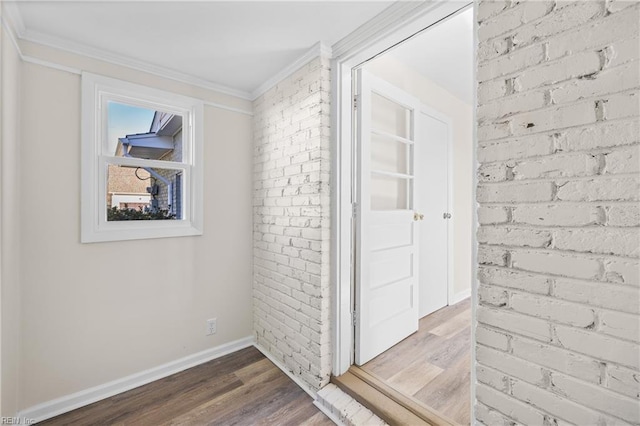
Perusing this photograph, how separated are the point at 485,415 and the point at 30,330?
2507 mm

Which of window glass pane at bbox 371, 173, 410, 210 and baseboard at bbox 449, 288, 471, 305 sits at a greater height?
window glass pane at bbox 371, 173, 410, 210

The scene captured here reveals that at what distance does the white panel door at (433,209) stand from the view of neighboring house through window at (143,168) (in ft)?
7.44

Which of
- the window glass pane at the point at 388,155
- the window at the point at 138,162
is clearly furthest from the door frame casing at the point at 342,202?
the window at the point at 138,162

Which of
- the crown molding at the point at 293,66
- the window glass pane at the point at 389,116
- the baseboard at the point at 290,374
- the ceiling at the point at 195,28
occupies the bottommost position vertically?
the baseboard at the point at 290,374

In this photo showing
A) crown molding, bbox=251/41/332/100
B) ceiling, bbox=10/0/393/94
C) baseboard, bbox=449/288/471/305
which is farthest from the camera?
baseboard, bbox=449/288/471/305

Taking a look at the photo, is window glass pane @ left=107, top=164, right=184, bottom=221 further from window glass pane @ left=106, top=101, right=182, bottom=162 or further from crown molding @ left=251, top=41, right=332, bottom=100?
crown molding @ left=251, top=41, right=332, bottom=100

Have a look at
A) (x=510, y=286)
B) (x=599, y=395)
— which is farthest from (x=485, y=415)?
(x=510, y=286)

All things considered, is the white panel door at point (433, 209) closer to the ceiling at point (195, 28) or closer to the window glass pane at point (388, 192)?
the window glass pane at point (388, 192)

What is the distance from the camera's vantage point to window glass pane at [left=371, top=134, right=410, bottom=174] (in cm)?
226

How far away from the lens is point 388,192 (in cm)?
239

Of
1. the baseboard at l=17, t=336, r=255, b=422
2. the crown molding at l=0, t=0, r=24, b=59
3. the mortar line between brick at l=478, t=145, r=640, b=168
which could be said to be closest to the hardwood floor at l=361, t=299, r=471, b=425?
the baseboard at l=17, t=336, r=255, b=422

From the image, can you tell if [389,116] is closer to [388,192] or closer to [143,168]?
[388,192]

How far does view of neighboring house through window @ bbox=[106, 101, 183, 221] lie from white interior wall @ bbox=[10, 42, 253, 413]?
0.71 feet

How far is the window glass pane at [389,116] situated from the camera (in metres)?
2.24
